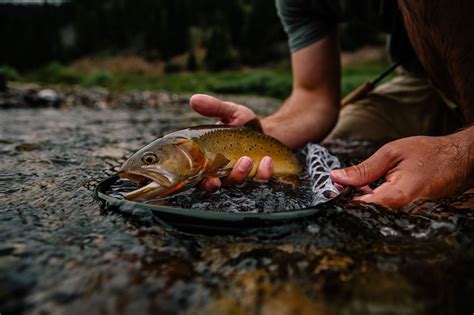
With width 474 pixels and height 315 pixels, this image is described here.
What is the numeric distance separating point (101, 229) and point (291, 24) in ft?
7.31

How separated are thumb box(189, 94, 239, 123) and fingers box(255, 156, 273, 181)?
38cm

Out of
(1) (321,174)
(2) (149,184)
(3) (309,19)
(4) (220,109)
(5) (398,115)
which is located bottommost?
(5) (398,115)

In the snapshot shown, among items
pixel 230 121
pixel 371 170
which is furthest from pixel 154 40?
pixel 371 170

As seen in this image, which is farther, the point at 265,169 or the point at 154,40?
the point at 154,40

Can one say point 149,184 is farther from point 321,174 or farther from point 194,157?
point 321,174

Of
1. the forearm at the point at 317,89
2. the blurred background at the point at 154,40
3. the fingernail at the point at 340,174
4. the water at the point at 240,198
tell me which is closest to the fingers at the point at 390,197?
the fingernail at the point at 340,174

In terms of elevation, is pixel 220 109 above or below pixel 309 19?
below

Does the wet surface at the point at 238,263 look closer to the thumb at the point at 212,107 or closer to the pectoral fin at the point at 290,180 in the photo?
the pectoral fin at the point at 290,180

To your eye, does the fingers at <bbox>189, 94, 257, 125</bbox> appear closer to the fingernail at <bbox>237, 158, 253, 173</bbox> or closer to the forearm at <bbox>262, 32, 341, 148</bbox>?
the fingernail at <bbox>237, 158, 253, 173</bbox>

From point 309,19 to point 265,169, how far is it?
4.99 feet

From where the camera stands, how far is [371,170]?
1368 mm

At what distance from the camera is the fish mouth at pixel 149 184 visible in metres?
1.31

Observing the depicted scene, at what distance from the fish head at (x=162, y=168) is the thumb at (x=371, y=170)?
55 centimetres

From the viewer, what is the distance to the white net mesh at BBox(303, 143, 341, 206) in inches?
57.3
